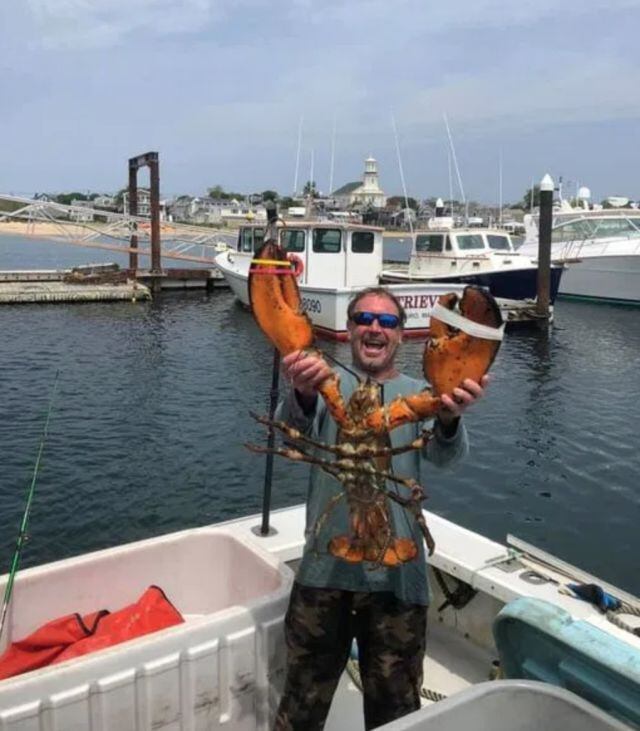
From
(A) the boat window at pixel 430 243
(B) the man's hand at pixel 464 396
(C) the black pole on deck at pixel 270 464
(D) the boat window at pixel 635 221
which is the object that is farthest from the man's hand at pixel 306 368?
(D) the boat window at pixel 635 221

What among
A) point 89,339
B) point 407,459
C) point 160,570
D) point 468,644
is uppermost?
point 407,459

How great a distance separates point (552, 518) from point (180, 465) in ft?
18.0

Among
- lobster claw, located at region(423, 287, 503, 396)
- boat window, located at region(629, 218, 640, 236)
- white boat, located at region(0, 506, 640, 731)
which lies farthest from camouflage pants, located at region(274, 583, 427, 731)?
boat window, located at region(629, 218, 640, 236)

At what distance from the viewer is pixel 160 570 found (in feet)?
13.6

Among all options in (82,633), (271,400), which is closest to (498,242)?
(271,400)

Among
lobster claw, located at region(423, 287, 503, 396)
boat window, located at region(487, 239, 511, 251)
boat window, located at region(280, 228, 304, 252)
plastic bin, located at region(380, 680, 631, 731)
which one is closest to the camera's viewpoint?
plastic bin, located at region(380, 680, 631, 731)

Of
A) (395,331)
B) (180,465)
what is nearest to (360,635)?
(395,331)

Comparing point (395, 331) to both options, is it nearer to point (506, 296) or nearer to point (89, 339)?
point (89, 339)

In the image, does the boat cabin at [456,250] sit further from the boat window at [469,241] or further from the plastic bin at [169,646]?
the plastic bin at [169,646]

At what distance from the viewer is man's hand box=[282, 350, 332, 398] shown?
8.89ft

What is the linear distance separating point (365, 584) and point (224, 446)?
977 centimetres

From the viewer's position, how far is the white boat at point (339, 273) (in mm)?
21297

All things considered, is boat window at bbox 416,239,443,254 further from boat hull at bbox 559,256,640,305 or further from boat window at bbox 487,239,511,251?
boat hull at bbox 559,256,640,305

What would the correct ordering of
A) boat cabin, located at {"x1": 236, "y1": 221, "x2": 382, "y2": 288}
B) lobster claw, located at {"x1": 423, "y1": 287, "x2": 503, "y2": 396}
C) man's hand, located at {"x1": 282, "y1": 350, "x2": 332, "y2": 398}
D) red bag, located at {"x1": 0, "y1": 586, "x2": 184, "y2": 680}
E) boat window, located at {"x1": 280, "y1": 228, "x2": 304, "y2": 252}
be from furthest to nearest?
boat window, located at {"x1": 280, "y1": 228, "x2": 304, "y2": 252} < boat cabin, located at {"x1": 236, "y1": 221, "x2": 382, "y2": 288} < red bag, located at {"x1": 0, "y1": 586, "x2": 184, "y2": 680} < man's hand, located at {"x1": 282, "y1": 350, "x2": 332, "y2": 398} < lobster claw, located at {"x1": 423, "y1": 287, "x2": 503, "y2": 396}
